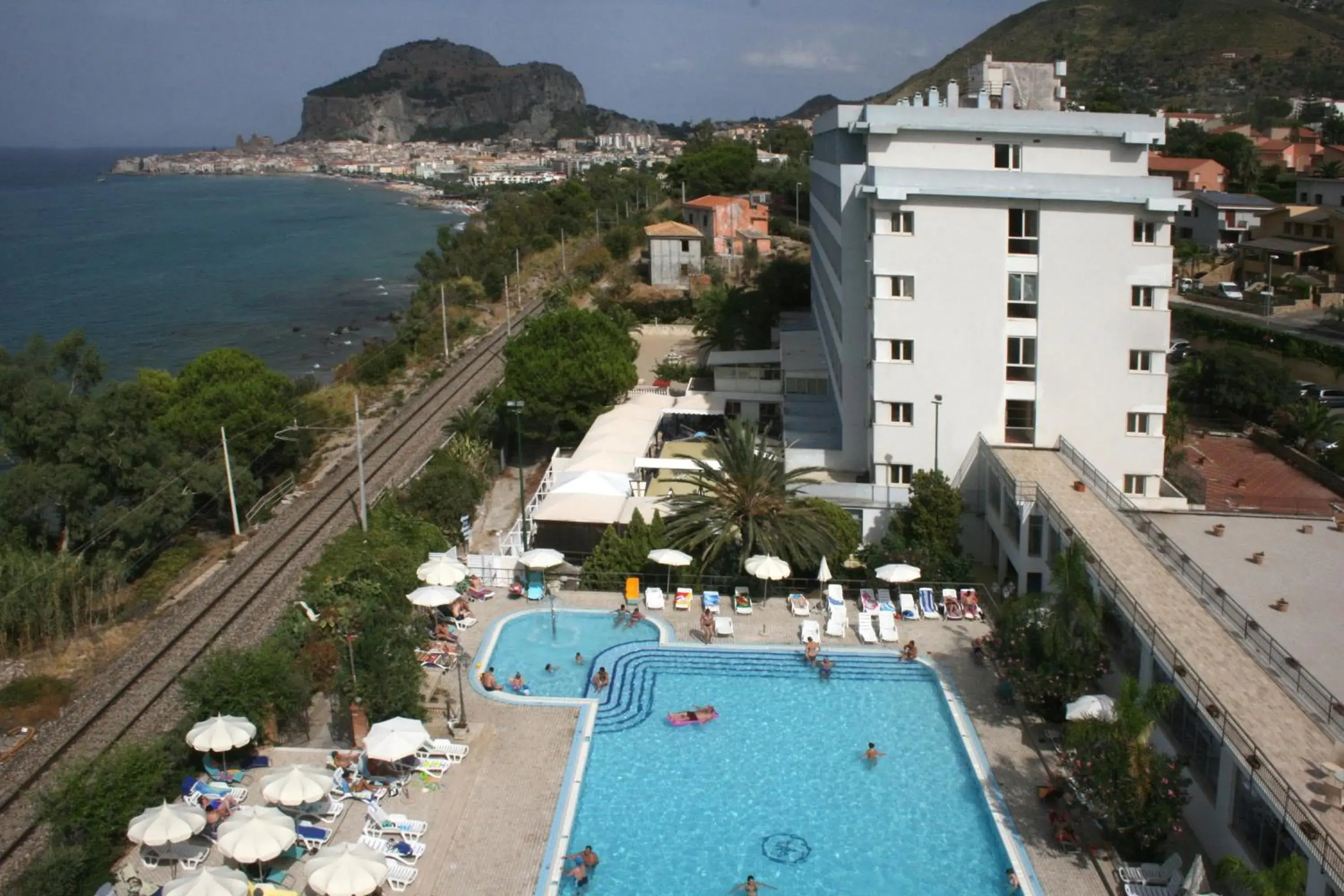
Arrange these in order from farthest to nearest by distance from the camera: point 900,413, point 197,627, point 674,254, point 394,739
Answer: point 674,254
point 900,413
point 197,627
point 394,739

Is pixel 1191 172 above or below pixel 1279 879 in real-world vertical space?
above

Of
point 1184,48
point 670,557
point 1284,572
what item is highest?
point 1184,48

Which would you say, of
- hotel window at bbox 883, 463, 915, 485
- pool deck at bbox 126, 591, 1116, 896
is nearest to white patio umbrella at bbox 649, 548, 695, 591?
pool deck at bbox 126, 591, 1116, 896

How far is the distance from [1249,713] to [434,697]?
507 inches

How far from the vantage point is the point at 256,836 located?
1482 cm

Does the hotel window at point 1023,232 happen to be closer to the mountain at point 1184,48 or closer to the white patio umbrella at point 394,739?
the white patio umbrella at point 394,739

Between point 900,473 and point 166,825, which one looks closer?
point 166,825

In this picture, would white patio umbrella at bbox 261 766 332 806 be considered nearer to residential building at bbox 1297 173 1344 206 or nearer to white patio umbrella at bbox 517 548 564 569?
white patio umbrella at bbox 517 548 564 569

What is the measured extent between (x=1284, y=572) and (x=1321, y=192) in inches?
2240

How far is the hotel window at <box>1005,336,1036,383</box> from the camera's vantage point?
26.4m

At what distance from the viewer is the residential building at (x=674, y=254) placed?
209 feet

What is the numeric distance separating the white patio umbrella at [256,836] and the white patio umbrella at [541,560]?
961cm

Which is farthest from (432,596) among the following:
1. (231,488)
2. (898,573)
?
(231,488)

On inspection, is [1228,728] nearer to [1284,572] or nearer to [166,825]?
[1284,572]
